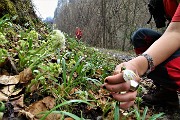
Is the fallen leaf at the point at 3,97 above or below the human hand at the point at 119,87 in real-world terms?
below

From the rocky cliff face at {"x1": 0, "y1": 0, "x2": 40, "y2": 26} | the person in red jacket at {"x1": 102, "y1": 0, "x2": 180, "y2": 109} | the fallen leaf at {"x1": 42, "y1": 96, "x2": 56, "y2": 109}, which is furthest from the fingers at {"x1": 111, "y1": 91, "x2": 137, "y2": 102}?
the rocky cliff face at {"x1": 0, "y1": 0, "x2": 40, "y2": 26}

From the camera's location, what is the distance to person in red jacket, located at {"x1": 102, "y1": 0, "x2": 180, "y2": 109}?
119 centimetres

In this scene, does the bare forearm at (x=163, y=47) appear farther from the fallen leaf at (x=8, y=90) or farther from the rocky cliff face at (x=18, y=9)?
the rocky cliff face at (x=18, y=9)

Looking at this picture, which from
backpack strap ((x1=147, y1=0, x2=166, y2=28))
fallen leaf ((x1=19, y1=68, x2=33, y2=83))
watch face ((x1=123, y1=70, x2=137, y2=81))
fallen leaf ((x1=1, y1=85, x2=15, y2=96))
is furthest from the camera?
Answer: backpack strap ((x1=147, y1=0, x2=166, y2=28))

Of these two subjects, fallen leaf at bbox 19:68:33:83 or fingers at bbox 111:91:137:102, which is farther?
fallen leaf at bbox 19:68:33:83

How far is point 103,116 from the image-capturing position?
193cm

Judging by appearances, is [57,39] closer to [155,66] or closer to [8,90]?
[8,90]

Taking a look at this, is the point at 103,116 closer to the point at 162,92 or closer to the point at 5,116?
the point at 5,116

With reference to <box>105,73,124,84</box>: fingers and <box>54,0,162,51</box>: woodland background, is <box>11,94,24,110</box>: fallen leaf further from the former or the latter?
<box>54,0,162,51</box>: woodland background

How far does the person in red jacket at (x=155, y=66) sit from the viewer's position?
1191 millimetres

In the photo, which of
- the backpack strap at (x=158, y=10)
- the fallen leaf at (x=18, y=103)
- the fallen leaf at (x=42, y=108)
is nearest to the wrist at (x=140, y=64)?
the fallen leaf at (x=42, y=108)

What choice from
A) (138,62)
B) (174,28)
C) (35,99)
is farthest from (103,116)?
(174,28)

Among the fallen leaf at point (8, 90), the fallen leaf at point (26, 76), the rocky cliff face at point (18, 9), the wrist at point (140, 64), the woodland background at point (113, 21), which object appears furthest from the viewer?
the woodland background at point (113, 21)

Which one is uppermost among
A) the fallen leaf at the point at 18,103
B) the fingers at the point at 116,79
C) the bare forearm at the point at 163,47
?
the bare forearm at the point at 163,47
